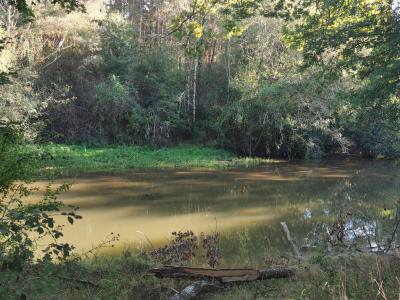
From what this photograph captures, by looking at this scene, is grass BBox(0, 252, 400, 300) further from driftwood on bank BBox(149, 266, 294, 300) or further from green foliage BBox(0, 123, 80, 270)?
green foliage BBox(0, 123, 80, 270)

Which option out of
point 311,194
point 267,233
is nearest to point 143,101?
point 311,194

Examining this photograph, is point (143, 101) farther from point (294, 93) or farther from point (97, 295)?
point (97, 295)

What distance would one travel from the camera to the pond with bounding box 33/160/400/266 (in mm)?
9406

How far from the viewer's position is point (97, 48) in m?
25.4

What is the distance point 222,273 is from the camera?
5395mm

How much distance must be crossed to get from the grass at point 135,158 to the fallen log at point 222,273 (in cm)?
1427

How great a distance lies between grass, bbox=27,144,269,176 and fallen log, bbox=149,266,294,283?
14.3 metres

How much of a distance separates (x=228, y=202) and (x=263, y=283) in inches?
316

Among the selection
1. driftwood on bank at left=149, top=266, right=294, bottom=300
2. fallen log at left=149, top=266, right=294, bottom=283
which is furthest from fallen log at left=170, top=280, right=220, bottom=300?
fallen log at left=149, top=266, right=294, bottom=283

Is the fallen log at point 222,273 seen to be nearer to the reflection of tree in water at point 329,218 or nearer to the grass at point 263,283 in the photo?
the grass at point 263,283

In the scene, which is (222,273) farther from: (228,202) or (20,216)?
(228,202)

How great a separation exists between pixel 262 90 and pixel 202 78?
655 cm

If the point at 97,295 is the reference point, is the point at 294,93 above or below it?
above

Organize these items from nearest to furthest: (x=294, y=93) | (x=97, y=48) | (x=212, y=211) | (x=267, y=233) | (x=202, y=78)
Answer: (x=267, y=233) < (x=212, y=211) < (x=294, y=93) < (x=97, y=48) < (x=202, y=78)
